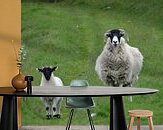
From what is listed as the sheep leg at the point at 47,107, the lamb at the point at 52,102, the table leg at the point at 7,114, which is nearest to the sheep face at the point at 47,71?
the lamb at the point at 52,102

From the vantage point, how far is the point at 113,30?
257 inches

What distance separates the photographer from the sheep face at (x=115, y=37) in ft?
21.1

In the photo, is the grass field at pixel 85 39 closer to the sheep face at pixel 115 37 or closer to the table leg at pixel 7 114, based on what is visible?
the sheep face at pixel 115 37

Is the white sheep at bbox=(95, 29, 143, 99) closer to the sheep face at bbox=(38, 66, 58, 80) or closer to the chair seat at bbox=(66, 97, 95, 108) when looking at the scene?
the sheep face at bbox=(38, 66, 58, 80)

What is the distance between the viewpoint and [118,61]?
6461 mm

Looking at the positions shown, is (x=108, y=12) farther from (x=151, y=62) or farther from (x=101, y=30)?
(x=151, y=62)

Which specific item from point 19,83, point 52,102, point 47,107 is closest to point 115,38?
point 52,102

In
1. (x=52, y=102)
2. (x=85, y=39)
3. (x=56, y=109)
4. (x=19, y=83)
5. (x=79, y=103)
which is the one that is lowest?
(x=56, y=109)

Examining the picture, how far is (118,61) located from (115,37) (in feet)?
1.16

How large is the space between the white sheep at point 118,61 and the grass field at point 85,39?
0.31ft

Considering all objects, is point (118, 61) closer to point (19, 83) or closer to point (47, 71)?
point (47, 71)

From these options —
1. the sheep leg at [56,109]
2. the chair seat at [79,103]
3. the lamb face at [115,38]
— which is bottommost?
the sheep leg at [56,109]

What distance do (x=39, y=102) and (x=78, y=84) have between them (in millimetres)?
1128

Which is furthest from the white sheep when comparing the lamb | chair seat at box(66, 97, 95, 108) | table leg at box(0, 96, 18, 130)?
table leg at box(0, 96, 18, 130)
